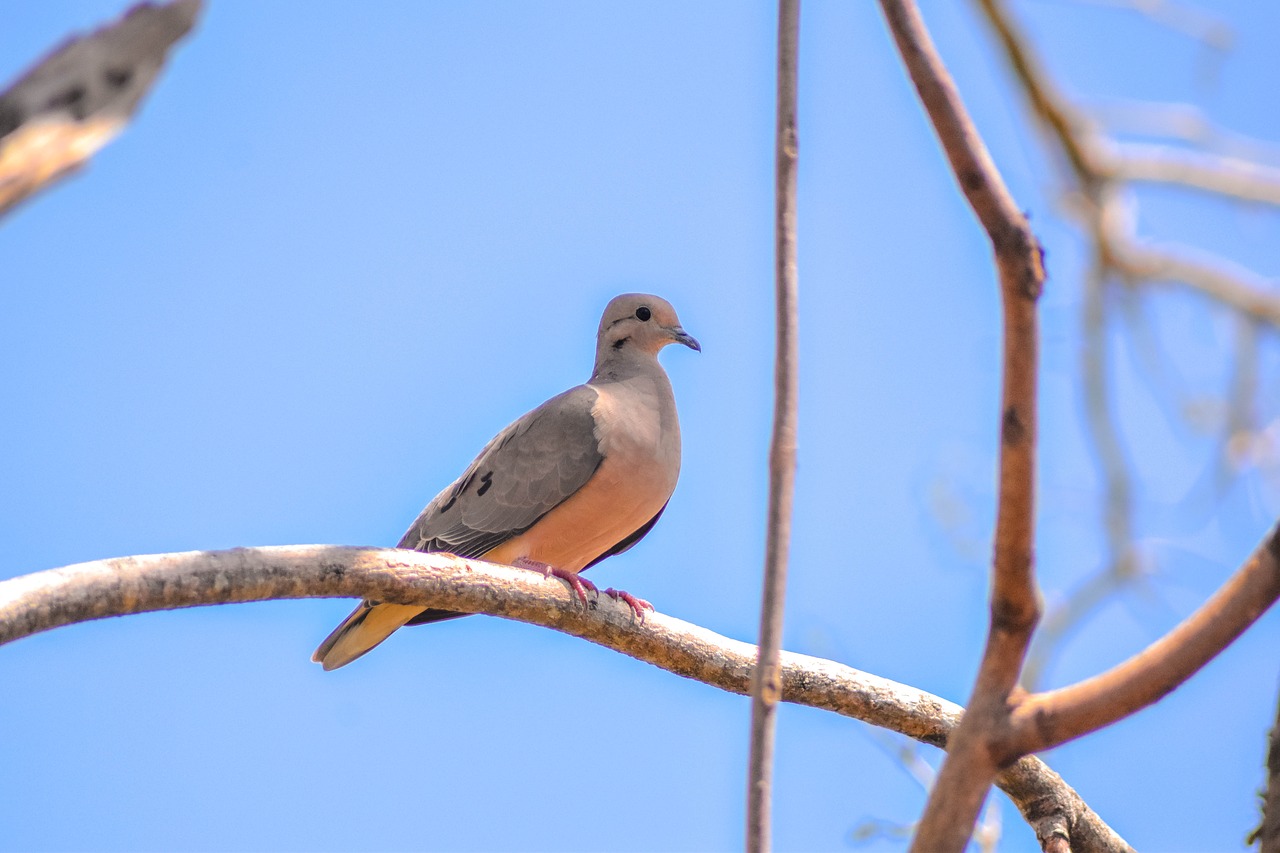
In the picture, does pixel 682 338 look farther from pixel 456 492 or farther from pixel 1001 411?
pixel 1001 411

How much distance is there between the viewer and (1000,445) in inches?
77.2

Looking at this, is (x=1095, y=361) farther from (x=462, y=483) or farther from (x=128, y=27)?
(x=128, y=27)

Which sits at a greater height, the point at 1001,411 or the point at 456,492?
the point at 456,492

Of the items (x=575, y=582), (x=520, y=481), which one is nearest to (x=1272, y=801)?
(x=575, y=582)

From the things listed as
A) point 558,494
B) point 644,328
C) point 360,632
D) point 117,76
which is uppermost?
point 644,328

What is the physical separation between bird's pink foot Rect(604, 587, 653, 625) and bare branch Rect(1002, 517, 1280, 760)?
1.58 m

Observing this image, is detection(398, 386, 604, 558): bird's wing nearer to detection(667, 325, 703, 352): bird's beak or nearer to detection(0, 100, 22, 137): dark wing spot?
detection(667, 325, 703, 352): bird's beak

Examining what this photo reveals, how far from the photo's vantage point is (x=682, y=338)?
5.43 meters

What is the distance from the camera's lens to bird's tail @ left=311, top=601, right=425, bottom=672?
4398 millimetres

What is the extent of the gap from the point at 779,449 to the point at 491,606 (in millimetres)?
1515

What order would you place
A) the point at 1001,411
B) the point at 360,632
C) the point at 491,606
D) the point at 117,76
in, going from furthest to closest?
the point at 360,632
the point at 491,606
the point at 1001,411
the point at 117,76

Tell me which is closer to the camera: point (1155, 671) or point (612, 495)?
point (1155, 671)

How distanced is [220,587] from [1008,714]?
161 cm

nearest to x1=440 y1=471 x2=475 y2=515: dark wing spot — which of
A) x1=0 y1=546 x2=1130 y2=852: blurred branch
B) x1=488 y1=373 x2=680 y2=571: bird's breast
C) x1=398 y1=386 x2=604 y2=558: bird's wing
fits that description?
x1=398 y1=386 x2=604 y2=558: bird's wing
